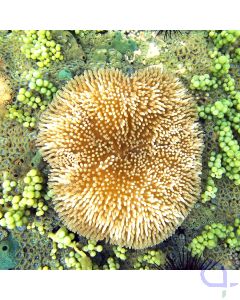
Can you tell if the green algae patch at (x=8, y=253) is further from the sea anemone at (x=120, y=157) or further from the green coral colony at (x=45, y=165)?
the sea anemone at (x=120, y=157)

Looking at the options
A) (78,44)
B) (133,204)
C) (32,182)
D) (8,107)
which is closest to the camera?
(133,204)

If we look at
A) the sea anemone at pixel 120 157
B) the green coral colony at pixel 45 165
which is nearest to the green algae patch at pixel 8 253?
the green coral colony at pixel 45 165

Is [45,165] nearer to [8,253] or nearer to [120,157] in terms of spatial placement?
[120,157]

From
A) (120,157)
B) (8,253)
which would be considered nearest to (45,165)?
(120,157)

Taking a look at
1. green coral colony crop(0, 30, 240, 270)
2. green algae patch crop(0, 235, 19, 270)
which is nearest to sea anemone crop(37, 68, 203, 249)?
green coral colony crop(0, 30, 240, 270)

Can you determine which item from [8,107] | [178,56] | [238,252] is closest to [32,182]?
[8,107]

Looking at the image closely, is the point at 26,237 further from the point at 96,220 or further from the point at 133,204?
the point at 133,204

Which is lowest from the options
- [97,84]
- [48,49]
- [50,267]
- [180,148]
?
[50,267]
